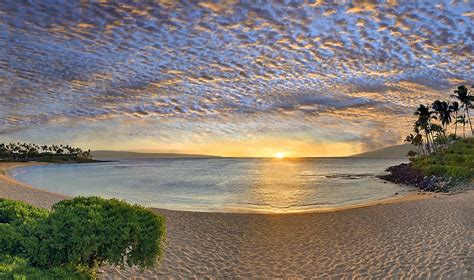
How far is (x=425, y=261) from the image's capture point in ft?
44.9

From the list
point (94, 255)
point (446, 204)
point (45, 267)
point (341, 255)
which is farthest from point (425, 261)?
point (446, 204)

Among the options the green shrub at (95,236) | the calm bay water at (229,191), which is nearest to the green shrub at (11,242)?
the green shrub at (95,236)

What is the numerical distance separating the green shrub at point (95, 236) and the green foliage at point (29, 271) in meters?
0.42

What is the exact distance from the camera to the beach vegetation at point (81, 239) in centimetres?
806

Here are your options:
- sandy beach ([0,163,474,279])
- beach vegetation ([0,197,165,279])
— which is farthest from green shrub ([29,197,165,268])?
sandy beach ([0,163,474,279])

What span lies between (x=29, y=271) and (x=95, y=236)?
1560mm

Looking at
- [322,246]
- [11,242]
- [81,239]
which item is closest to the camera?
[81,239]

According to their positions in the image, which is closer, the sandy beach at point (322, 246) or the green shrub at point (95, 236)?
the green shrub at point (95, 236)

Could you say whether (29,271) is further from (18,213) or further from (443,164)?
(443,164)

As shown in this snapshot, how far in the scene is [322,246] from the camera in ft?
55.5

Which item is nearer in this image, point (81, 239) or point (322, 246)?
point (81, 239)

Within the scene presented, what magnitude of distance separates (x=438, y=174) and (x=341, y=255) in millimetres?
48921

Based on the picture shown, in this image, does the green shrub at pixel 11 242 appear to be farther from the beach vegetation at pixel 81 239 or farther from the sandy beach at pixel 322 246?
the sandy beach at pixel 322 246

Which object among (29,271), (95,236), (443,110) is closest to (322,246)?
(95,236)
